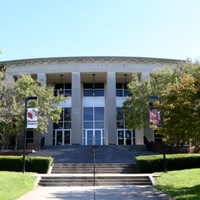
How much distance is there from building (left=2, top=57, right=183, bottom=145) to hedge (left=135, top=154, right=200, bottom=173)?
52.8ft

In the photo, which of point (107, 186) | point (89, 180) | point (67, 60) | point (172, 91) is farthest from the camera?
point (67, 60)

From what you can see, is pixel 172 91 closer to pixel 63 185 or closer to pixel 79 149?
pixel 63 185

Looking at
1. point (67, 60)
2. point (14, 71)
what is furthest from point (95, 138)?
point (14, 71)

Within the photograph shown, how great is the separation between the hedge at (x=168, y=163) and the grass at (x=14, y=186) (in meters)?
6.75

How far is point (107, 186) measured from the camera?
13.5 m

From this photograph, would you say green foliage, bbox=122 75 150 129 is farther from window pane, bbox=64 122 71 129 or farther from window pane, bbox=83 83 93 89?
window pane, bbox=83 83 93 89

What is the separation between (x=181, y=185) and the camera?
12289 millimetres

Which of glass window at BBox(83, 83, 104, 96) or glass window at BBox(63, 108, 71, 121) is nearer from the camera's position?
glass window at BBox(63, 108, 71, 121)

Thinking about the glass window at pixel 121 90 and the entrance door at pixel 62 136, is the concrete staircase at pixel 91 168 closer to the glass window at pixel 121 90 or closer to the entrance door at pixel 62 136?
the entrance door at pixel 62 136

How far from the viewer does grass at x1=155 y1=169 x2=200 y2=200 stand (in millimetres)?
10021

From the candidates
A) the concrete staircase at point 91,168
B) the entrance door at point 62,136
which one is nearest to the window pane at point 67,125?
the entrance door at point 62,136

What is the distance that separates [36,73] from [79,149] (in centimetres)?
1306

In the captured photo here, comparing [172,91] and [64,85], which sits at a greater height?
[64,85]

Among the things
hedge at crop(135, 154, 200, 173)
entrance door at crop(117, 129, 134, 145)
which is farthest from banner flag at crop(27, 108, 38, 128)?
entrance door at crop(117, 129, 134, 145)
